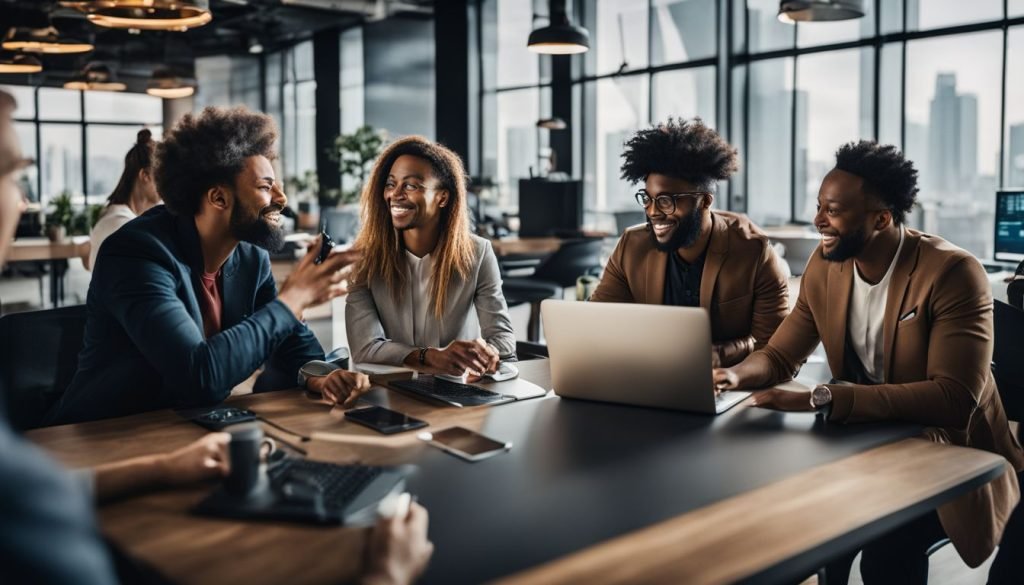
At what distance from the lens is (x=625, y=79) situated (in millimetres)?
11539

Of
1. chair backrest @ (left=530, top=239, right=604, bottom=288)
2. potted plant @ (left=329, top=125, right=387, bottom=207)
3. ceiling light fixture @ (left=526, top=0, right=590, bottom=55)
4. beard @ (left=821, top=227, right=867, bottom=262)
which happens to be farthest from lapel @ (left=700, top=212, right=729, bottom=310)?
potted plant @ (left=329, top=125, right=387, bottom=207)

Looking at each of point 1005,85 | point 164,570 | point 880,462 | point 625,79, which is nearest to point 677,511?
point 880,462

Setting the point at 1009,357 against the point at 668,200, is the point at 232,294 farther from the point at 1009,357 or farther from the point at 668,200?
the point at 1009,357

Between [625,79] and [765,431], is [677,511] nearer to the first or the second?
[765,431]

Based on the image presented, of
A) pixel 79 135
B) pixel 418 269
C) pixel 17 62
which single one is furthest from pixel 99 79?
pixel 418 269

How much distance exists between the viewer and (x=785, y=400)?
2068mm

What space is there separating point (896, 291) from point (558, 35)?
16.4 ft

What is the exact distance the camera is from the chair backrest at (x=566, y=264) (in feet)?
20.4

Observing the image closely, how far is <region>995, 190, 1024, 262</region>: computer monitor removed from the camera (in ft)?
17.9

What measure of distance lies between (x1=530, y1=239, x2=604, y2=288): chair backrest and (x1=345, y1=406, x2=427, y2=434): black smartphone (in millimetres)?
4176

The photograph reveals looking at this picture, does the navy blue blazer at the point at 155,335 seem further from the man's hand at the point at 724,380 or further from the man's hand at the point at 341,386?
the man's hand at the point at 724,380

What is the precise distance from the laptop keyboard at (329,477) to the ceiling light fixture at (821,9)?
4088 millimetres

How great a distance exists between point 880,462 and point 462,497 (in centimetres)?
80

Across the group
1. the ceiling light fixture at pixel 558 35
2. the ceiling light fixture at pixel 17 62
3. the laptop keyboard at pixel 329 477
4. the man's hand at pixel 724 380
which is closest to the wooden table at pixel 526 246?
the ceiling light fixture at pixel 558 35
